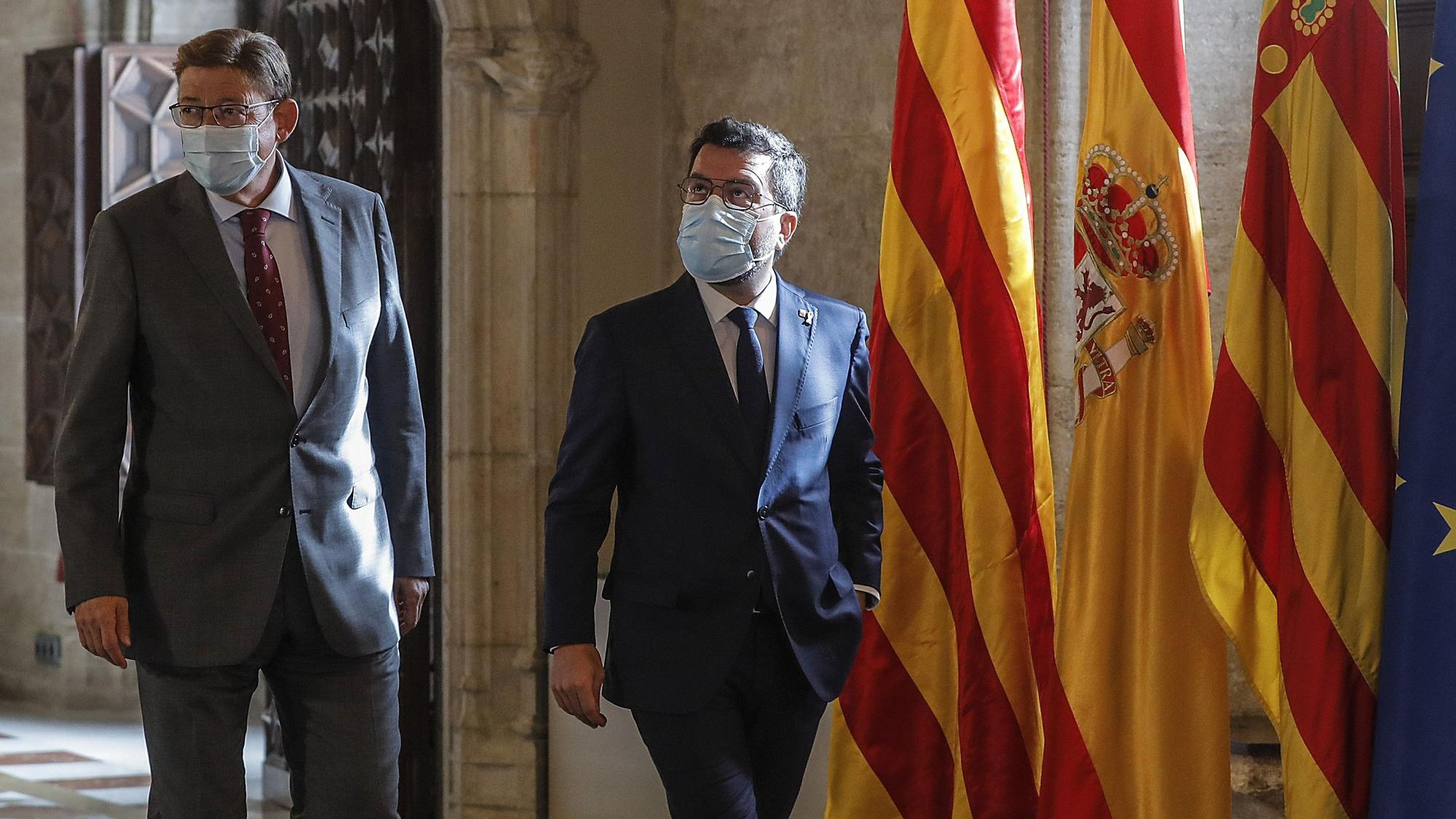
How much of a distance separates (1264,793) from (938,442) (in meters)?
0.95

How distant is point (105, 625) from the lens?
2.24m

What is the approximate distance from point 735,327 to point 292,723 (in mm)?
897

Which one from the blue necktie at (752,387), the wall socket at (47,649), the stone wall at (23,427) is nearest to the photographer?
the blue necktie at (752,387)

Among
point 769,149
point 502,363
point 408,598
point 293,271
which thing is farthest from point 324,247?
point 502,363

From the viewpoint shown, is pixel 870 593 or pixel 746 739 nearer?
pixel 746 739

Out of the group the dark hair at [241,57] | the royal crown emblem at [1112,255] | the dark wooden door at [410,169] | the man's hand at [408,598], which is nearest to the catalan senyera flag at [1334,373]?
the royal crown emblem at [1112,255]

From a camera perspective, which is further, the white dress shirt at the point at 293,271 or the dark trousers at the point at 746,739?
A: the white dress shirt at the point at 293,271

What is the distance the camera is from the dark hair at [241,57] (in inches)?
92.2

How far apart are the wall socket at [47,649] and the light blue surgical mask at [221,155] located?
167 inches

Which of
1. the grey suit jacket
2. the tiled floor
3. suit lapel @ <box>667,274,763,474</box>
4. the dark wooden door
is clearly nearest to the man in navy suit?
suit lapel @ <box>667,274,763,474</box>

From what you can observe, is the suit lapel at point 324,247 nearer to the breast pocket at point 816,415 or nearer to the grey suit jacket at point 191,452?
the grey suit jacket at point 191,452

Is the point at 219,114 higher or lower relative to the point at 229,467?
higher

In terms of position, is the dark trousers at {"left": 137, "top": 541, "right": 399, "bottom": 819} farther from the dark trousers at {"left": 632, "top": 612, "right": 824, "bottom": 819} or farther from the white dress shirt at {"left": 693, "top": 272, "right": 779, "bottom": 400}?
the white dress shirt at {"left": 693, "top": 272, "right": 779, "bottom": 400}

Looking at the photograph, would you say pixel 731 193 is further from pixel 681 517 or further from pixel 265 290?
pixel 265 290
